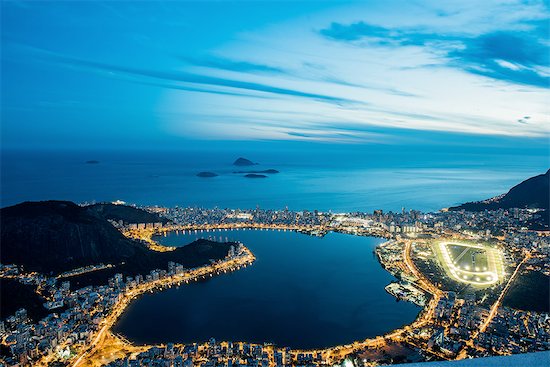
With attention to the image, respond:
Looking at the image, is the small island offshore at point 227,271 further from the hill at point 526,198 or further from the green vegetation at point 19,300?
the hill at point 526,198

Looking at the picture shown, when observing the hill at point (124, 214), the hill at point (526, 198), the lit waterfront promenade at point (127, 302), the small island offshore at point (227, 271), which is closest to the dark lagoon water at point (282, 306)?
the lit waterfront promenade at point (127, 302)

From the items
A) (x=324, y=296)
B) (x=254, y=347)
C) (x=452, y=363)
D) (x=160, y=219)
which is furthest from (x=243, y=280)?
(x=452, y=363)

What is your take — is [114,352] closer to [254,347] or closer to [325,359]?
[254,347]

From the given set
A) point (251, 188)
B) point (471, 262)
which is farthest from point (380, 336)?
point (251, 188)

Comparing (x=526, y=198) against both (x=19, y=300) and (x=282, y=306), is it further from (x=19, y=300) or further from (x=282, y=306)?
(x=19, y=300)

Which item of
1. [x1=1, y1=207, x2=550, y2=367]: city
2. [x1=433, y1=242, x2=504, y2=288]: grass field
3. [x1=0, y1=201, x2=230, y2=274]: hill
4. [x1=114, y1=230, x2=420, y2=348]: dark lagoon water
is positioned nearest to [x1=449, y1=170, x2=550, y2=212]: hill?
[x1=1, y1=207, x2=550, y2=367]: city

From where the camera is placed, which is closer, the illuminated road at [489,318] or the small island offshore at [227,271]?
the small island offshore at [227,271]

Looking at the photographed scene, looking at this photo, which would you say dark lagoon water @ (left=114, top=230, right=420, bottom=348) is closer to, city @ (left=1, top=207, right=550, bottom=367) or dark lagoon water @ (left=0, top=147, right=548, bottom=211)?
city @ (left=1, top=207, right=550, bottom=367)
